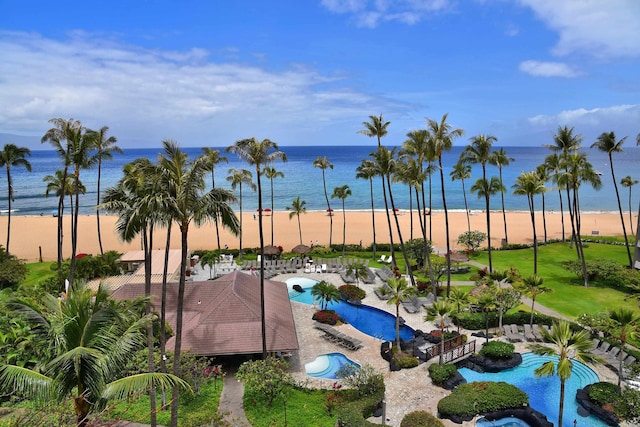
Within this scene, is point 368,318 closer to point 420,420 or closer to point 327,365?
point 327,365

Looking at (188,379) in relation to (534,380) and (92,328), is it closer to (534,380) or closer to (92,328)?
(92,328)

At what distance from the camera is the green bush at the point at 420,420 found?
16.0 m

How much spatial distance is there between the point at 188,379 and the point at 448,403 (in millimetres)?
11408

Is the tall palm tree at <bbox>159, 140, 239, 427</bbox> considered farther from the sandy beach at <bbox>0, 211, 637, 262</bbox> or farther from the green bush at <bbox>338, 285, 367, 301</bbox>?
the sandy beach at <bbox>0, 211, 637, 262</bbox>

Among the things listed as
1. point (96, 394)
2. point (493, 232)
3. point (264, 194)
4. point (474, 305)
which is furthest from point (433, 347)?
point (264, 194)

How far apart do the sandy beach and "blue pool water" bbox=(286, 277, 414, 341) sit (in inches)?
808

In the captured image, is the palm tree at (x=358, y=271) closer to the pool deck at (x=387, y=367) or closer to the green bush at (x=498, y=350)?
the pool deck at (x=387, y=367)

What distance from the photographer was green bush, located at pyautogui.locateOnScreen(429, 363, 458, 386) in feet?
64.4

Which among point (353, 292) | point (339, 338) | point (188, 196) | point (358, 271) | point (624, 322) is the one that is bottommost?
point (339, 338)

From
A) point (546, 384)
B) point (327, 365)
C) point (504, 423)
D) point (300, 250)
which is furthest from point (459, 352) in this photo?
point (300, 250)

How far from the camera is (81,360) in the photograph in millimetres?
8336

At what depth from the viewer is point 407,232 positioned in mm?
63438

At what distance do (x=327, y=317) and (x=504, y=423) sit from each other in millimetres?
13104

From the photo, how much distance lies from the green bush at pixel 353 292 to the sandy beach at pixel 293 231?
2021 cm
